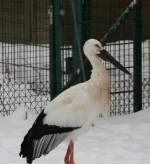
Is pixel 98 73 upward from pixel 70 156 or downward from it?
upward

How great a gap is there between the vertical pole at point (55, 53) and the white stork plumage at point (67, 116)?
297 cm

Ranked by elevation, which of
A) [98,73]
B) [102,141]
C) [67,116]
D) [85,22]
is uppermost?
[85,22]

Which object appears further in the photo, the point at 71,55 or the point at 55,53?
the point at 71,55

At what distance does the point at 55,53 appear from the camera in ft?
31.3

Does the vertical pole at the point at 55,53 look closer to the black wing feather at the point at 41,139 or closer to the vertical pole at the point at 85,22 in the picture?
the vertical pole at the point at 85,22

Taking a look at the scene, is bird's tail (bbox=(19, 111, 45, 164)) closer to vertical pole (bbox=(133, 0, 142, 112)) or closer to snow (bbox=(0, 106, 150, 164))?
snow (bbox=(0, 106, 150, 164))

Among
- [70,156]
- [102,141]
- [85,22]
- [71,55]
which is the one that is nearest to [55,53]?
[71,55]

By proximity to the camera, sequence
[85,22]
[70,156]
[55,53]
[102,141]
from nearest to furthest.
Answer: [70,156], [102,141], [85,22], [55,53]

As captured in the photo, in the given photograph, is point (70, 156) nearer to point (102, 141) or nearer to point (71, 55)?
point (102, 141)

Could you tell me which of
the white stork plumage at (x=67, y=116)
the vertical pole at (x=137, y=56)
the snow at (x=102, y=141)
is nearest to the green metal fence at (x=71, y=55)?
the vertical pole at (x=137, y=56)

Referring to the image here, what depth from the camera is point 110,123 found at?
924 centimetres

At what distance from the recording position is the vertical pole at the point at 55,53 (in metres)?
9.45

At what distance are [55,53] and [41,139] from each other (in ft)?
10.7

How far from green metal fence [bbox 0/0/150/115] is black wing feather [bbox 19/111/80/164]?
2.88 meters
